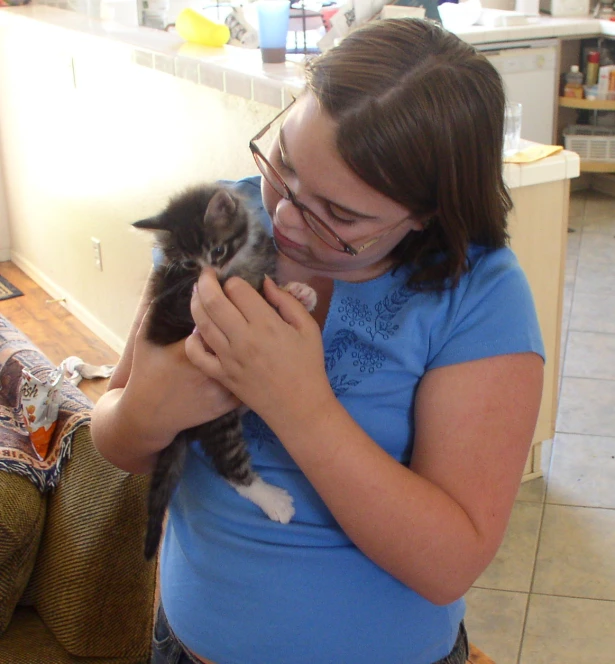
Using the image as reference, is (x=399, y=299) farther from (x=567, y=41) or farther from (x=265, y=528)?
(x=567, y=41)

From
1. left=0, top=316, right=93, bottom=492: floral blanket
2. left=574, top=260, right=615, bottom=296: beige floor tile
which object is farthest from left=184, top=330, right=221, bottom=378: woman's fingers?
left=574, top=260, right=615, bottom=296: beige floor tile

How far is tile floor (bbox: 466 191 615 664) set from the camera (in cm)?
220

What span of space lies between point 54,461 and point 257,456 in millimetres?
681

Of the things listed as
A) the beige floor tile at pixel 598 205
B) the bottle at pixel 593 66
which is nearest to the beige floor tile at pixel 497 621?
the beige floor tile at pixel 598 205

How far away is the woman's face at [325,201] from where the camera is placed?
908 millimetres

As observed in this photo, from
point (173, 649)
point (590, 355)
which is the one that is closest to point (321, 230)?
point (173, 649)

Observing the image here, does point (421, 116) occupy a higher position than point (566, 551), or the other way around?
point (421, 116)

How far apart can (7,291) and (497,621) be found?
10.6 feet

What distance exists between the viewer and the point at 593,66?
5.20 metres

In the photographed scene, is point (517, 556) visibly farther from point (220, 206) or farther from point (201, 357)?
point (201, 357)

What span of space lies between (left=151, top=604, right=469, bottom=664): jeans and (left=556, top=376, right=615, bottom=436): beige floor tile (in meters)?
2.13

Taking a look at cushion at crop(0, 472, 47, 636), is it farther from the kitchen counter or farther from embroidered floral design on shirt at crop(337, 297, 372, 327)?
the kitchen counter

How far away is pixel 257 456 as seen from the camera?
103 cm

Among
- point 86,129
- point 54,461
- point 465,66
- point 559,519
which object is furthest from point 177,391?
point 86,129
